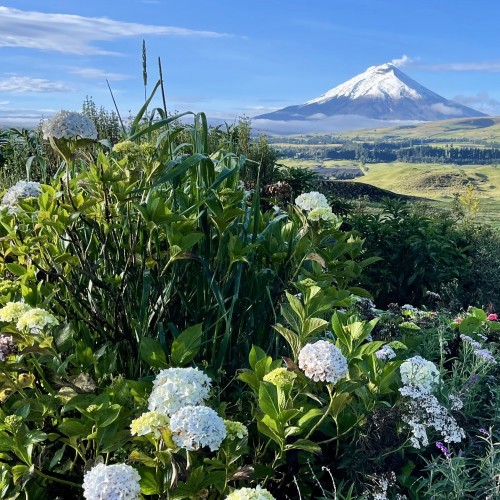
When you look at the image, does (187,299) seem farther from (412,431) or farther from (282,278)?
(412,431)

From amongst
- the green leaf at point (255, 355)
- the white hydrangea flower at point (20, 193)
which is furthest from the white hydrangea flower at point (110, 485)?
the white hydrangea flower at point (20, 193)

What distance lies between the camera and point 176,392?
172 cm

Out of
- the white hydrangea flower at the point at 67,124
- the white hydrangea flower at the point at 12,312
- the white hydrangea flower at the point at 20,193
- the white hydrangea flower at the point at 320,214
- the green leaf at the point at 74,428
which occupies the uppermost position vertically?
the white hydrangea flower at the point at 67,124

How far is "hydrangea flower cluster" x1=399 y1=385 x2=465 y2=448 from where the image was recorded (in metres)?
2.21

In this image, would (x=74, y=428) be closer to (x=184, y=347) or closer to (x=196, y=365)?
(x=184, y=347)

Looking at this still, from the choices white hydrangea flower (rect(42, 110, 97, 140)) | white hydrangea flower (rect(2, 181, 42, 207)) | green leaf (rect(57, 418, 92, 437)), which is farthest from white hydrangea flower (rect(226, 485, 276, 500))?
white hydrangea flower (rect(42, 110, 97, 140))

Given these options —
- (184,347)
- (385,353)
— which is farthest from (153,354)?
(385,353)

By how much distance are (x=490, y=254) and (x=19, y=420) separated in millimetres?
6928

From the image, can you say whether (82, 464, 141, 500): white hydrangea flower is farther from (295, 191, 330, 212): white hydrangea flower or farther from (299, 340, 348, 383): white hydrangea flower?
(295, 191, 330, 212): white hydrangea flower

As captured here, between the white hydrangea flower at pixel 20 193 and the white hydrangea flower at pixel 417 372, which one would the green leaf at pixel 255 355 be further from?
the white hydrangea flower at pixel 20 193

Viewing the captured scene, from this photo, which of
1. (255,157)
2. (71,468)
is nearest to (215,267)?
(71,468)

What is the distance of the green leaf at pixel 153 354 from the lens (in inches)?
82.0

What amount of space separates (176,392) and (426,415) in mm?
1058

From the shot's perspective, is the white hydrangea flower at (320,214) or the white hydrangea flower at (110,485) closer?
the white hydrangea flower at (110,485)
